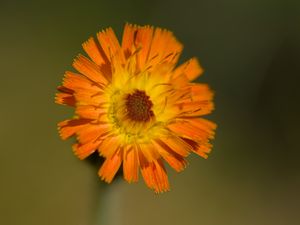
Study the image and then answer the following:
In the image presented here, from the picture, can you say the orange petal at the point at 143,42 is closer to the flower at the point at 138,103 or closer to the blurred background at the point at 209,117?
the flower at the point at 138,103

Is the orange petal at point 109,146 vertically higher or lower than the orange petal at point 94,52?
lower

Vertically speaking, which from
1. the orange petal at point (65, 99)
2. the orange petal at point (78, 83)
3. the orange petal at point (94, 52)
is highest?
→ the orange petal at point (94, 52)

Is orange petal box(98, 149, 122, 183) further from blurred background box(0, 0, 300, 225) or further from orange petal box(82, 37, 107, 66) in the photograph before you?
blurred background box(0, 0, 300, 225)

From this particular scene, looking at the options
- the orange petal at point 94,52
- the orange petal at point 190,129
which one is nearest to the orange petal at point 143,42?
the orange petal at point 94,52

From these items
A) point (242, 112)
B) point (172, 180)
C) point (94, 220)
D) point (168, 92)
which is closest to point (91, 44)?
point (168, 92)

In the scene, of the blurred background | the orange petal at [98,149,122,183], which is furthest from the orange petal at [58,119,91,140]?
the blurred background

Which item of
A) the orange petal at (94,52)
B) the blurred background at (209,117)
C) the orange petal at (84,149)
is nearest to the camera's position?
the orange petal at (84,149)

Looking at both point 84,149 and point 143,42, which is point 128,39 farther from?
point 84,149
